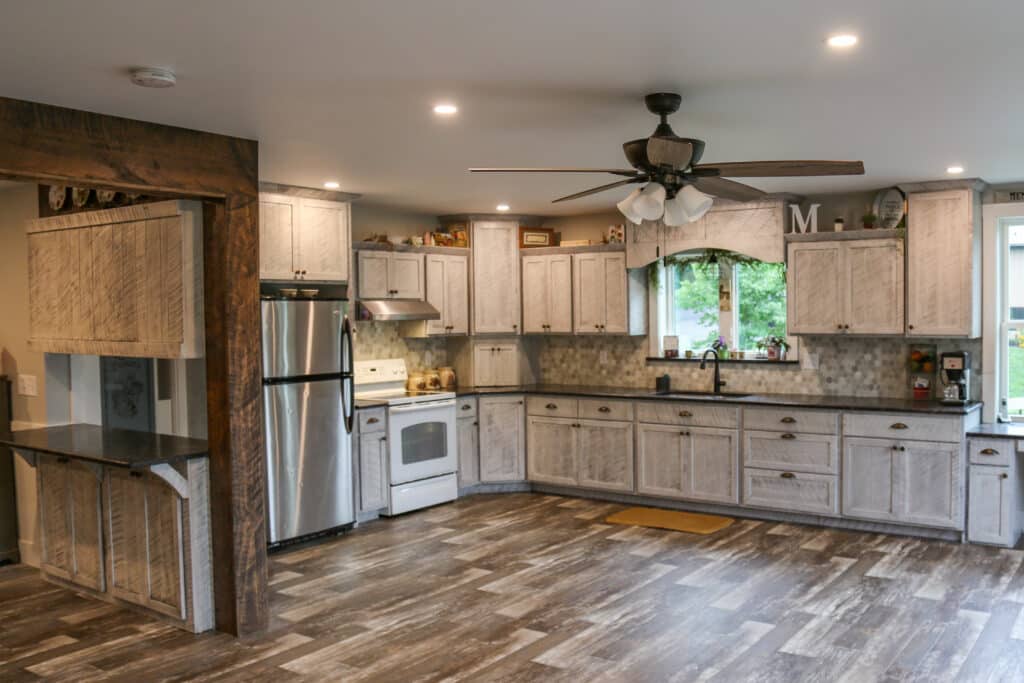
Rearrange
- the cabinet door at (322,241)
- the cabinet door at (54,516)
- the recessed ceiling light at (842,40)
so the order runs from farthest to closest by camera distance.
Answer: the cabinet door at (322,241) → the cabinet door at (54,516) → the recessed ceiling light at (842,40)

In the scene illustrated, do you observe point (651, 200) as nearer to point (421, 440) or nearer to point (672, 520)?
point (672, 520)

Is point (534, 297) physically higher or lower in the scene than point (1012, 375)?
higher

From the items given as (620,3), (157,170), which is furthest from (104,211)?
(620,3)

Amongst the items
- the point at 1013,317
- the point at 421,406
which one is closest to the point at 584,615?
the point at 421,406

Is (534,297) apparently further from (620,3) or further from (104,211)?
(620,3)

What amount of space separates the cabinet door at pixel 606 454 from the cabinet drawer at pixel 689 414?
20 cm

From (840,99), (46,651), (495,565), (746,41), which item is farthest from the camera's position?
(495,565)

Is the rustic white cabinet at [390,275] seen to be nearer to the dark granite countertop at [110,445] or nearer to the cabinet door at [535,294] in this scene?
the cabinet door at [535,294]

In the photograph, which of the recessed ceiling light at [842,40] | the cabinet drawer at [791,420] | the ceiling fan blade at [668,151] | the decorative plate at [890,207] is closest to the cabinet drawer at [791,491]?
the cabinet drawer at [791,420]

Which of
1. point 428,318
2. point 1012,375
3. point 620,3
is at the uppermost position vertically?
point 620,3

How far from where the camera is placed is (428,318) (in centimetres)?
702

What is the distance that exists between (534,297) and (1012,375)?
12.4 ft

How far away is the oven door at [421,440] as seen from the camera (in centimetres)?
658

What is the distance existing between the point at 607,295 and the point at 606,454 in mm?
1384
